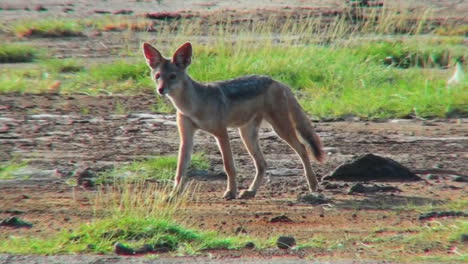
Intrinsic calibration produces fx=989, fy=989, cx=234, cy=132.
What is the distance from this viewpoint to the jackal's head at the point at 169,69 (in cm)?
877

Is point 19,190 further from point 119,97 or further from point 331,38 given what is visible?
point 331,38

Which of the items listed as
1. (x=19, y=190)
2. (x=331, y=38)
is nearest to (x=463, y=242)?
(x=19, y=190)

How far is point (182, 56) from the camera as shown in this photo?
9000mm

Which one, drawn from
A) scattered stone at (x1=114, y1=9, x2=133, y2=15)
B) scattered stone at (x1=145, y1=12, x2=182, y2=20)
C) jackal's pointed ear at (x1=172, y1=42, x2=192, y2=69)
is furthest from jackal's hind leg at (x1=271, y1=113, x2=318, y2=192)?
scattered stone at (x1=114, y1=9, x2=133, y2=15)

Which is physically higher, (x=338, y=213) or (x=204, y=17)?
(x=338, y=213)

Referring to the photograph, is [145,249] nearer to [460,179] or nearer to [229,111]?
[229,111]

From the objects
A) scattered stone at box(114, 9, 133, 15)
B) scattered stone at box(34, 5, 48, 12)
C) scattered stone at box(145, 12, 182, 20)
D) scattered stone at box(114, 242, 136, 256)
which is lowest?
scattered stone at box(34, 5, 48, 12)

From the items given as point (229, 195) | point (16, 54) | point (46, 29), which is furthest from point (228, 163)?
point (46, 29)

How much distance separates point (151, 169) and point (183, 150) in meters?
0.92

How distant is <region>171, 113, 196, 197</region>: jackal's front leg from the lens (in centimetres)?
880

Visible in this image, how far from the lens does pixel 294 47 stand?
15266mm

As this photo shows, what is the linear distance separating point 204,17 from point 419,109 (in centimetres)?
883

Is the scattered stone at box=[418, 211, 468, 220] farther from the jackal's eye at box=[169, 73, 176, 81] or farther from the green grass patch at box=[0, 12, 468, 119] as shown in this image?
the green grass patch at box=[0, 12, 468, 119]

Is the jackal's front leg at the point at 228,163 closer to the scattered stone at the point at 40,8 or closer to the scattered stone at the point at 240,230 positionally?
the scattered stone at the point at 240,230
